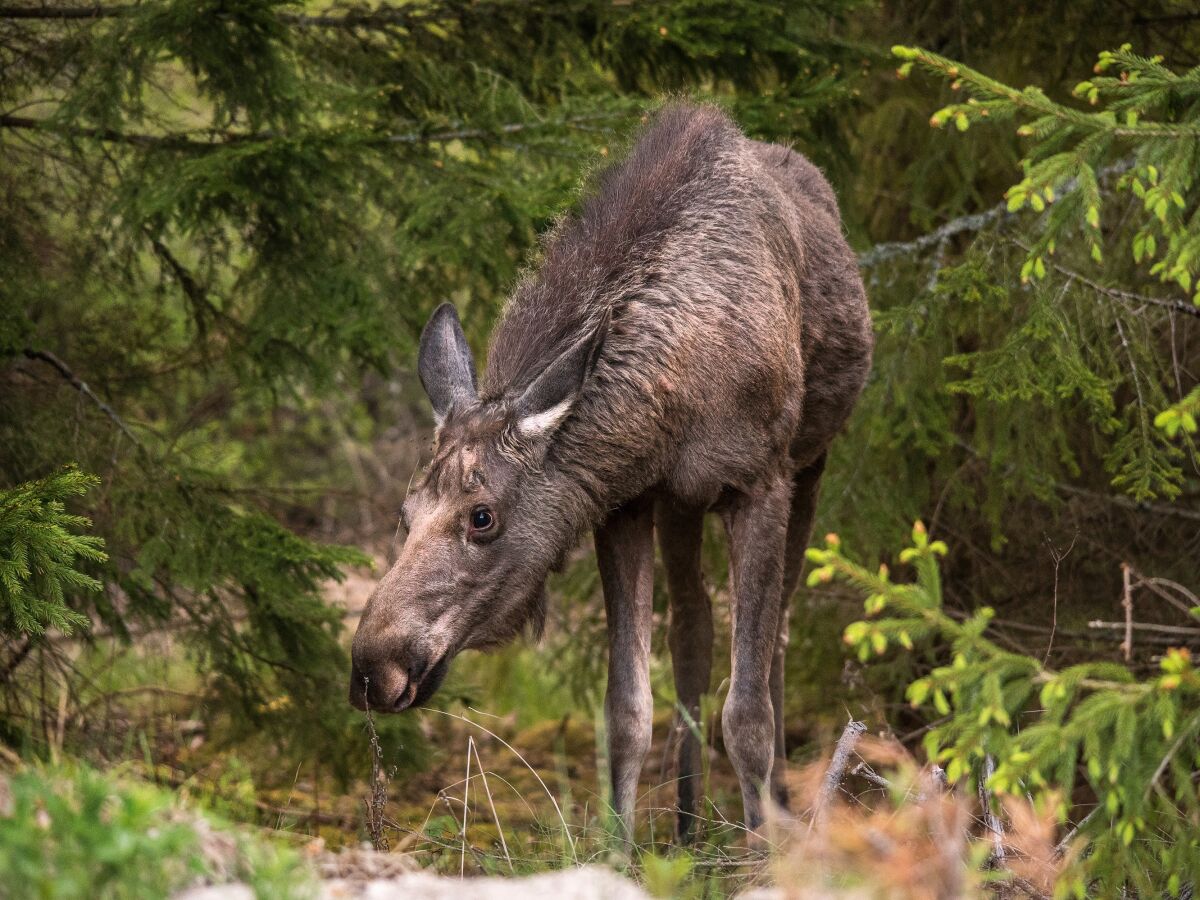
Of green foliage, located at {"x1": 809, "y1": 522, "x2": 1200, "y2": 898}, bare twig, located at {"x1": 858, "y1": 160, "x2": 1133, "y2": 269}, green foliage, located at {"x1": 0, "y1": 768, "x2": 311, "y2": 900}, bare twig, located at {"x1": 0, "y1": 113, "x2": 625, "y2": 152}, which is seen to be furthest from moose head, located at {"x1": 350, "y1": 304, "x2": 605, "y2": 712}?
bare twig, located at {"x1": 858, "y1": 160, "x2": 1133, "y2": 269}

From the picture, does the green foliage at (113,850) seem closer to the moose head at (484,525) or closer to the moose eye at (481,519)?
the moose head at (484,525)

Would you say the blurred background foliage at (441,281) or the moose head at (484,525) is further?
the blurred background foliage at (441,281)

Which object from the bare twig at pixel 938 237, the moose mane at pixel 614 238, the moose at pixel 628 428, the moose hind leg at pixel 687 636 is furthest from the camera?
the bare twig at pixel 938 237

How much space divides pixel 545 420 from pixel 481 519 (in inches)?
19.4

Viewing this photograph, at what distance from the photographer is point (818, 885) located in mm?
3607

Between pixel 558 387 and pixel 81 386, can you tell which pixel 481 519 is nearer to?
pixel 558 387

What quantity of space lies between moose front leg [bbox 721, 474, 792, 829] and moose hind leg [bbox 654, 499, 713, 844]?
90 centimetres

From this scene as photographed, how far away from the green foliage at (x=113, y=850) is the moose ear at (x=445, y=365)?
8.77 ft

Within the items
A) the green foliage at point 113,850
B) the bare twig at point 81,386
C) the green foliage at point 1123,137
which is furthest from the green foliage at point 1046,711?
the bare twig at point 81,386

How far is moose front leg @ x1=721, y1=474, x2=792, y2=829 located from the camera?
6270 mm

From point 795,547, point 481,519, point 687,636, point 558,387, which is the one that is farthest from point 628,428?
point 795,547

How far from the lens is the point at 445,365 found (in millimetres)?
6262

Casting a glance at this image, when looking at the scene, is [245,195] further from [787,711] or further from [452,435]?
[787,711]

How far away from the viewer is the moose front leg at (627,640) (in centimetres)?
633
